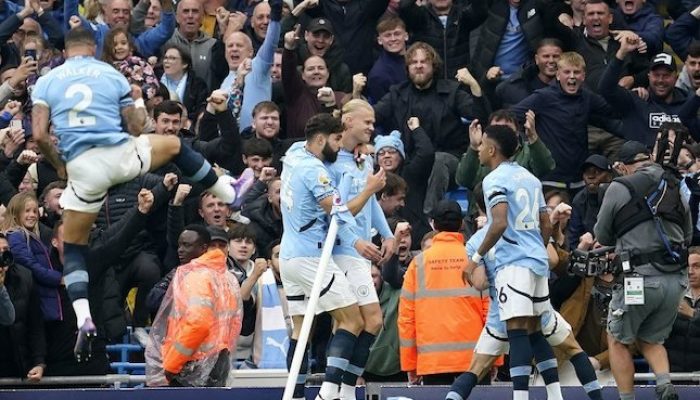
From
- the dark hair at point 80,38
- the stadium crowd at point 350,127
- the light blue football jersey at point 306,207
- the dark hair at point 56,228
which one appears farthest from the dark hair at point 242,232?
the dark hair at point 80,38

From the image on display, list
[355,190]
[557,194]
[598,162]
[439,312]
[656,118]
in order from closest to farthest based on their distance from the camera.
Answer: [355,190]
[439,312]
[557,194]
[598,162]
[656,118]

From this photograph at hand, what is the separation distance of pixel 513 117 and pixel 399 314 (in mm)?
2871

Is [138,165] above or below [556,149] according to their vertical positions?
above

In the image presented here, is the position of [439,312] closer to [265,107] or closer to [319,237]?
[319,237]

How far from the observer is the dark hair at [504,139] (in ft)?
54.2

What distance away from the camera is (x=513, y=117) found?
1956cm

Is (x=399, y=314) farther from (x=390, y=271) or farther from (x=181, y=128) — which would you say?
(x=181, y=128)

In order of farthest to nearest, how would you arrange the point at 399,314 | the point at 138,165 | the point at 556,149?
1. the point at 556,149
2. the point at 399,314
3. the point at 138,165

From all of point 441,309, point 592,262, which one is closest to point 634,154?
point 592,262

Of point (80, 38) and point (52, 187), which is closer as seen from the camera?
point (80, 38)

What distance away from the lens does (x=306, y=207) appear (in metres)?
16.7

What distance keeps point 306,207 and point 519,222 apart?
1.82 metres

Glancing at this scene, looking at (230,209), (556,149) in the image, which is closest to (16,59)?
(230,209)

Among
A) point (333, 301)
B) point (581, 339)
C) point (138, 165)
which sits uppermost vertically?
point (138, 165)
